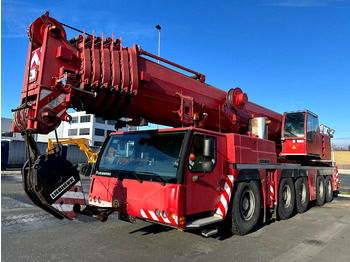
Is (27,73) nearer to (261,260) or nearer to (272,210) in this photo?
(261,260)

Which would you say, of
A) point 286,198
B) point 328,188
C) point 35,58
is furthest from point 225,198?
point 328,188

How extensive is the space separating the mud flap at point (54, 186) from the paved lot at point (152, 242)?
78 centimetres

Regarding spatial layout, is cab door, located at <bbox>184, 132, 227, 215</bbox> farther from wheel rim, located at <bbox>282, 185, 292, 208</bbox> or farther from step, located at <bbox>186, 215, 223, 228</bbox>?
wheel rim, located at <bbox>282, 185, 292, 208</bbox>

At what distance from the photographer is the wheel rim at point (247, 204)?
217 inches

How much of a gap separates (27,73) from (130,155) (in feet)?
7.26

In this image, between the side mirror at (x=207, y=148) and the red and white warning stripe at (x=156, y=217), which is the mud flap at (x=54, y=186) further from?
the side mirror at (x=207, y=148)

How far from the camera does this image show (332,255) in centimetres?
445

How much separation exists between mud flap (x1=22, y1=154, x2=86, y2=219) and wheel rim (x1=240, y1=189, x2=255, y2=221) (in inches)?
122

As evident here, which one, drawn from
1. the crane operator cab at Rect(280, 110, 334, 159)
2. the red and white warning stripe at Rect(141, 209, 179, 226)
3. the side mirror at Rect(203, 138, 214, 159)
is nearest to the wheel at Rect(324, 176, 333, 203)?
the crane operator cab at Rect(280, 110, 334, 159)

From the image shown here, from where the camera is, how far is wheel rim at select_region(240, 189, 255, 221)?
18.1 ft

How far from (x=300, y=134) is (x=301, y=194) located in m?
1.83

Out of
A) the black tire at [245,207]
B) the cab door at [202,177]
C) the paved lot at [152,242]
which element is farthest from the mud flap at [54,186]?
the black tire at [245,207]

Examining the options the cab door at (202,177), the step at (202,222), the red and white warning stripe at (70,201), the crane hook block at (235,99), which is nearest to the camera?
the red and white warning stripe at (70,201)

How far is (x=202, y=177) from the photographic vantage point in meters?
4.65
